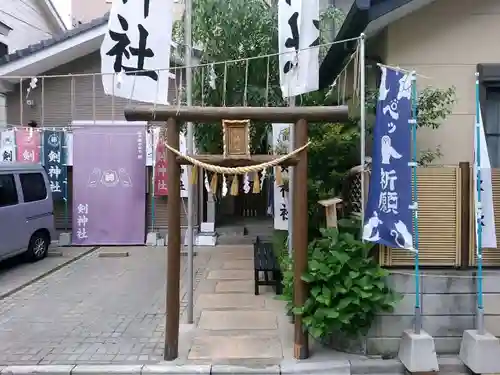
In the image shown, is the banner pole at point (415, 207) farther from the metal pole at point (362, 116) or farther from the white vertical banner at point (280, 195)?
the white vertical banner at point (280, 195)

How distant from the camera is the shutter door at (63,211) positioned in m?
14.7

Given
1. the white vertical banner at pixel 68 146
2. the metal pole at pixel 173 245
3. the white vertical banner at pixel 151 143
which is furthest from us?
the white vertical banner at pixel 68 146

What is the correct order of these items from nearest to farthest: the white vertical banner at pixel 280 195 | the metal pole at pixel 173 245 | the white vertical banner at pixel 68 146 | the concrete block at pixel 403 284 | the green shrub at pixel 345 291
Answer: the green shrub at pixel 345 291
the metal pole at pixel 173 245
the concrete block at pixel 403 284
the white vertical banner at pixel 280 195
the white vertical banner at pixel 68 146

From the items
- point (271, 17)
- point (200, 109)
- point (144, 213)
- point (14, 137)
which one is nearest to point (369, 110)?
point (200, 109)

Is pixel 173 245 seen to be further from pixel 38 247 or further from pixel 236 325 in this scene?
pixel 38 247

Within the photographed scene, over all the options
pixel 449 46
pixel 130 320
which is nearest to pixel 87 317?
pixel 130 320

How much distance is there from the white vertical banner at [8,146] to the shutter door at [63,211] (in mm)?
1620

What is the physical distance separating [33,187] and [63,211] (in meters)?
2.63

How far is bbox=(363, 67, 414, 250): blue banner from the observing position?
564 cm

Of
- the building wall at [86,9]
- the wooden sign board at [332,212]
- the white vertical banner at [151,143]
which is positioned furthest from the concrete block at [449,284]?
the building wall at [86,9]

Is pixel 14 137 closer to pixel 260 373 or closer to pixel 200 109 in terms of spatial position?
pixel 200 109

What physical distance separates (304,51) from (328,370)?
3816mm

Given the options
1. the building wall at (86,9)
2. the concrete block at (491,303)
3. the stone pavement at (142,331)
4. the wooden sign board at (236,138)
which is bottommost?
the stone pavement at (142,331)

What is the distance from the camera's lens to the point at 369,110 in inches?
269
